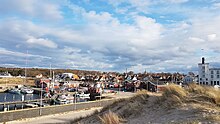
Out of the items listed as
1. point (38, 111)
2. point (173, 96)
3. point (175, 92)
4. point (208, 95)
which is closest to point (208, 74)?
point (38, 111)

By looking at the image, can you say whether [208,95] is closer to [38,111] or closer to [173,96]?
[173,96]

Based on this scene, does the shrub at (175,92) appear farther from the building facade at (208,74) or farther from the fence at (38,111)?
the building facade at (208,74)

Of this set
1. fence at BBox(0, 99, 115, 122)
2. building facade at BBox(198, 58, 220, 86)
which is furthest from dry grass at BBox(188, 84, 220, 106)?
building facade at BBox(198, 58, 220, 86)

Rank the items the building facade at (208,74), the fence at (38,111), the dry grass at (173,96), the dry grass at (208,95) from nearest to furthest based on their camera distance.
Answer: the dry grass at (208,95) → the dry grass at (173,96) → the fence at (38,111) → the building facade at (208,74)

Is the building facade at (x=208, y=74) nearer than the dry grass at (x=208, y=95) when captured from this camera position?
No

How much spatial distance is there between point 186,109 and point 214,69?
264ft

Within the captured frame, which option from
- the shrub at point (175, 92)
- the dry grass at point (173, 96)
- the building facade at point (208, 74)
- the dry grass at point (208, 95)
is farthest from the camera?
the building facade at point (208, 74)

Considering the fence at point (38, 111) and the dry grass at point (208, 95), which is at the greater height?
the dry grass at point (208, 95)

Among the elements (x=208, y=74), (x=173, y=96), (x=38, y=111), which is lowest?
(x=38, y=111)

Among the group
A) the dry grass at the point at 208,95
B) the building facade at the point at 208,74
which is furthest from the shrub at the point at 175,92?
the building facade at the point at 208,74

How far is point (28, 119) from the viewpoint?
30203 millimetres

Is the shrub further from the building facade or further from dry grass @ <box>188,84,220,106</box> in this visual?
the building facade

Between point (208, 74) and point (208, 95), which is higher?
point (208, 74)

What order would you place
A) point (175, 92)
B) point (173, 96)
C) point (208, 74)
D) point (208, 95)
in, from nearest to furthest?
point (208, 95) → point (173, 96) → point (175, 92) → point (208, 74)
